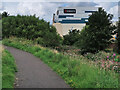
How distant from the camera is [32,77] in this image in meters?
8.21

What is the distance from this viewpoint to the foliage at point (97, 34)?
63.0 ft

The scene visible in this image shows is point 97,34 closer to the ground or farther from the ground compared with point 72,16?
closer to the ground

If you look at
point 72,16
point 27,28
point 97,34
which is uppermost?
point 72,16

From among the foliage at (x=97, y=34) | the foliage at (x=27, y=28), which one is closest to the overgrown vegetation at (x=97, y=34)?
the foliage at (x=97, y=34)

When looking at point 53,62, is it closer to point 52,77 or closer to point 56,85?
point 52,77

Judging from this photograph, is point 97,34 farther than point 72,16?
No

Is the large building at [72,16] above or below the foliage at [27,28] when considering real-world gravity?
above

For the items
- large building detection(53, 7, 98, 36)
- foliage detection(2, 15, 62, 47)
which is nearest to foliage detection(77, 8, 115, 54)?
foliage detection(2, 15, 62, 47)

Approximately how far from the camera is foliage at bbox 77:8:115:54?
19.2 meters

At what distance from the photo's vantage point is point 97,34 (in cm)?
1906

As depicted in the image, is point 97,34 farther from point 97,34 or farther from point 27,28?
point 27,28

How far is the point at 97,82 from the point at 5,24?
2646 cm

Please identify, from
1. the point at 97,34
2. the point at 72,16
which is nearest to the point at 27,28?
the point at 97,34

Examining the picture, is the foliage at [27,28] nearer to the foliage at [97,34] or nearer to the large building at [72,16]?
the foliage at [97,34]
